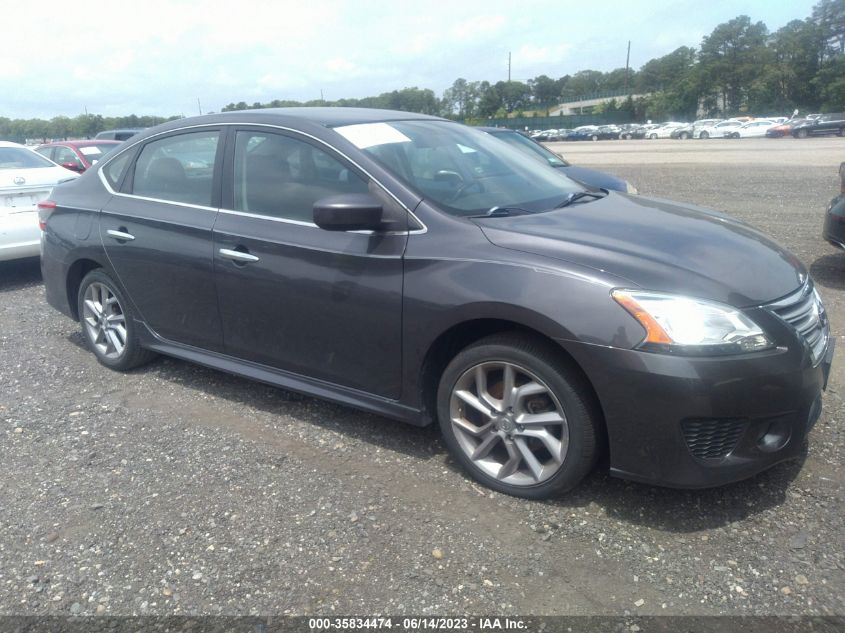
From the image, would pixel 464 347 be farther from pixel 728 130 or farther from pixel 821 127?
pixel 728 130

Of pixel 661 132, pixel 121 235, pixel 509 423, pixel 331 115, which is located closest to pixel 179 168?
pixel 121 235

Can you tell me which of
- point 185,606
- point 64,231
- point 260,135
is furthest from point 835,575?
point 64,231

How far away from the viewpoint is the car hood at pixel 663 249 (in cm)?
293

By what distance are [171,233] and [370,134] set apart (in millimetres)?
1350

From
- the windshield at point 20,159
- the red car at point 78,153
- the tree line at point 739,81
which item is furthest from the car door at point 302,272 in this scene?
the tree line at point 739,81

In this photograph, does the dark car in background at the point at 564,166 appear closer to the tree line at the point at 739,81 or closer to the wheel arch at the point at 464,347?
the wheel arch at the point at 464,347

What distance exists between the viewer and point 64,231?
498 cm

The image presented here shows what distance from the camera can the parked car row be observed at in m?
44.6

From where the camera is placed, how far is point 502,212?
3.54 meters

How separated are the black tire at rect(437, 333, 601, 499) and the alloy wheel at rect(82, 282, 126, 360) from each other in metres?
2.62

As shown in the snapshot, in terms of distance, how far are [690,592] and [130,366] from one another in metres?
3.83

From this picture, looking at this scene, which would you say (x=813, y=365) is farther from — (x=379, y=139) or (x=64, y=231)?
(x=64, y=231)

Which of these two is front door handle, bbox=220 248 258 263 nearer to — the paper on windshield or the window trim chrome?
the window trim chrome

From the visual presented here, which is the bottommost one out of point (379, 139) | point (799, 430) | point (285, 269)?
point (799, 430)
